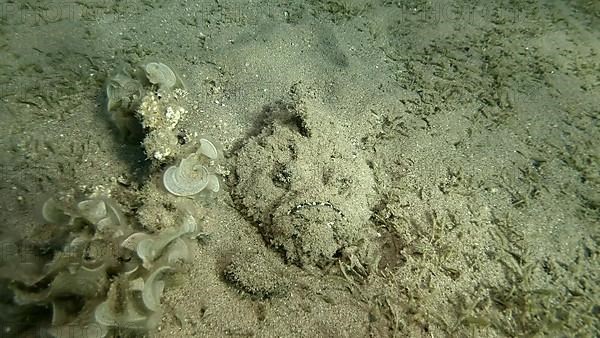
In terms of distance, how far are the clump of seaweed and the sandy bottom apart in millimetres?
157

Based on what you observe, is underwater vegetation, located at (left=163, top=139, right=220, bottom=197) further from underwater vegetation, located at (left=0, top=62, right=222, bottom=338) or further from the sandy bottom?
the sandy bottom

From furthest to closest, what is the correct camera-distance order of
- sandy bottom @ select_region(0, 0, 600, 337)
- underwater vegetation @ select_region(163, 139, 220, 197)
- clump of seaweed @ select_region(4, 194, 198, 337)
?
underwater vegetation @ select_region(163, 139, 220, 197) → sandy bottom @ select_region(0, 0, 600, 337) → clump of seaweed @ select_region(4, 194, 198, 337)

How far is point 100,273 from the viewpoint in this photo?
2445 millimetres

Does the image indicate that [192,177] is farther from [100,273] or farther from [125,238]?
[100,273]

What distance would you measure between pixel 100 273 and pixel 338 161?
7.04 feet

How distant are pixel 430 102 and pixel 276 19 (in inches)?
102

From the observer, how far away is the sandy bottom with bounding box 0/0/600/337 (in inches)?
115

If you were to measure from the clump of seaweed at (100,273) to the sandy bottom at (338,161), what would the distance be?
6.2 inches

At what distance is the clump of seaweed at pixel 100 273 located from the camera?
2.33 meters

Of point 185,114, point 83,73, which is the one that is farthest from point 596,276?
point 83,73

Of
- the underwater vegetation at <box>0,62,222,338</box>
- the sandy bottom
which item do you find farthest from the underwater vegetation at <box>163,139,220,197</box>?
the sandy bottom

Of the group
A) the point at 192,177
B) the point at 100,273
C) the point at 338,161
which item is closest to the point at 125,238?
the point at 100,273

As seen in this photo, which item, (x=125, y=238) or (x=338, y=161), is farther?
(x=338, y=161)

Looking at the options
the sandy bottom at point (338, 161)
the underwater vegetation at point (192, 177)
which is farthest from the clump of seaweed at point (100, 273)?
the underwater vegetation at point (192, 177)
